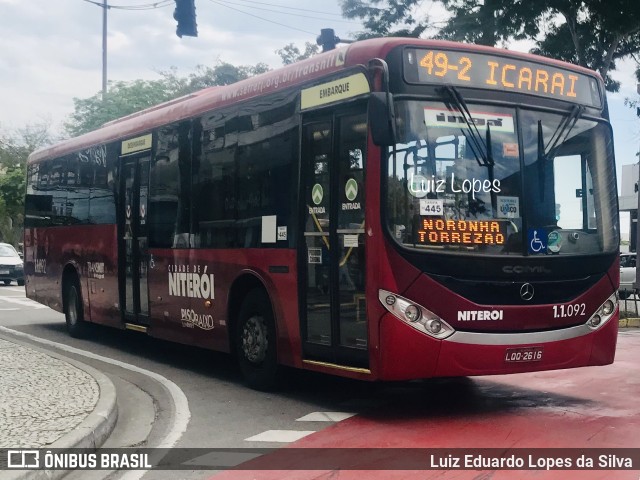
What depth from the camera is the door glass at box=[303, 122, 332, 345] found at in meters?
8.25

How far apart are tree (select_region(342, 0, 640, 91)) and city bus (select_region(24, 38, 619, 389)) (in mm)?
11162

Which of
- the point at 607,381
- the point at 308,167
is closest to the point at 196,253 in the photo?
the point at 308,167

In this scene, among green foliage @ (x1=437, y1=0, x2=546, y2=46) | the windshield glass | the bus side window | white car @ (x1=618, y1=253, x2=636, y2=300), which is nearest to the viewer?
the windshield glass

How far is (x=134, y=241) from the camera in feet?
41.4

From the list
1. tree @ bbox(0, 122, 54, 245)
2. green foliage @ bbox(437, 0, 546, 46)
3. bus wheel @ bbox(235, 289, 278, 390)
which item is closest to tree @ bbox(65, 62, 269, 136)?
tree @ bbox(0, 122, 54, 245)

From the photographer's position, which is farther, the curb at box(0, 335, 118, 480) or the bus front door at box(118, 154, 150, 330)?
the bus front door at box(118, 154, 150, 330)

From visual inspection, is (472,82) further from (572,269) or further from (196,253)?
(196,253)

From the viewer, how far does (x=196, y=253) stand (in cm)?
1077

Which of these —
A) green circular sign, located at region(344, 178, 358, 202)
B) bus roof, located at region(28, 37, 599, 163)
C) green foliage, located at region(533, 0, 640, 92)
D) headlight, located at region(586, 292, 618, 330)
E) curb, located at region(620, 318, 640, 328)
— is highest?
green foliage, located at region(533, 0, 640, 92)

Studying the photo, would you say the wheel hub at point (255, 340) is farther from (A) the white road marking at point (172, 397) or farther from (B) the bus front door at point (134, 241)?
(B) the bus front door at point (134, 241)

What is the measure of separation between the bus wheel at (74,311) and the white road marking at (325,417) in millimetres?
7874

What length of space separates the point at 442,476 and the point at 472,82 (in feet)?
11.9

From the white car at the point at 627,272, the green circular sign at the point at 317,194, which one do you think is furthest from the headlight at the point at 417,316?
the white car at the point at 627,272

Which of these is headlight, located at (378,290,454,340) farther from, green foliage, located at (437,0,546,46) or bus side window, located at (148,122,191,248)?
green foliage, located at (437,0,546,46)
